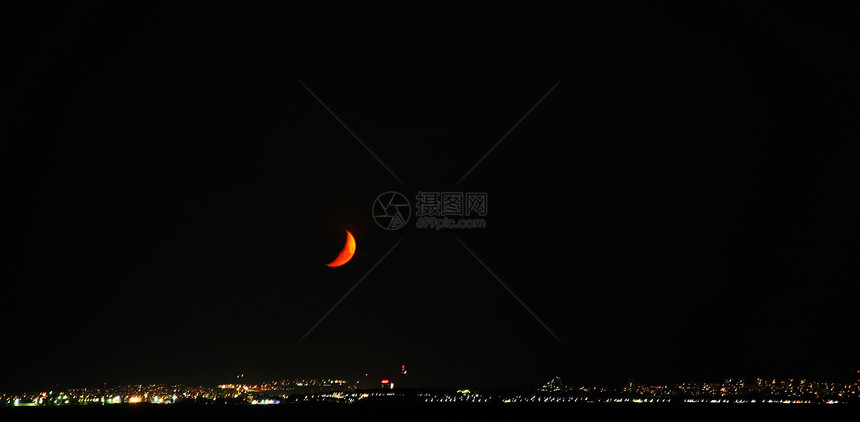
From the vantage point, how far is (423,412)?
124 feet

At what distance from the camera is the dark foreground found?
1271 inches

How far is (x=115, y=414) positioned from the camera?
32562mm

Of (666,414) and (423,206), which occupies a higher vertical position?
(423,206)

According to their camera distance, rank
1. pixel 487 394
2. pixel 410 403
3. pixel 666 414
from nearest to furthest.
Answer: pixel 666 414 < pixel 410 403 < pixel 487 394

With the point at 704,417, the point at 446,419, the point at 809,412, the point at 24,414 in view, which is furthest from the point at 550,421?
the point at 24,414

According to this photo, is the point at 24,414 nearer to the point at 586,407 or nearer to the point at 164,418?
the point at 164,418

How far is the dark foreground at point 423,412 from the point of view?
106 feet

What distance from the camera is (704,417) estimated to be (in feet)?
117

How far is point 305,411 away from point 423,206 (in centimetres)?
1369

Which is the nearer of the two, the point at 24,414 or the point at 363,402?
the point at 24,414

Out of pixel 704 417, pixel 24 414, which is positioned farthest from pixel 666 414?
pixel 24 414

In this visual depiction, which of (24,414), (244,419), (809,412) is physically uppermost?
(24,414)

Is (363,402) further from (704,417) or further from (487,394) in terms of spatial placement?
(704,417)

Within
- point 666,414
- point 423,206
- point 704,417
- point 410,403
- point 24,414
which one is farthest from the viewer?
point 410,403
